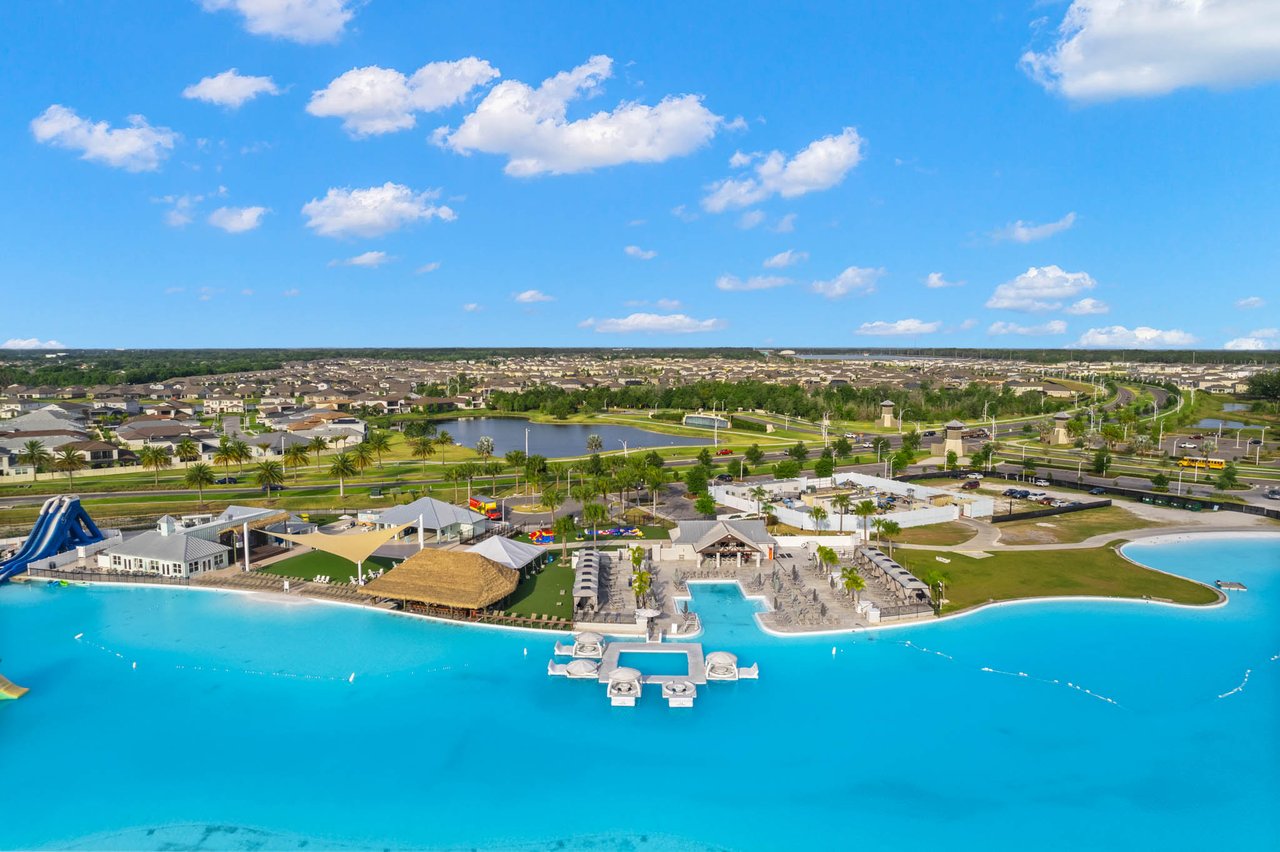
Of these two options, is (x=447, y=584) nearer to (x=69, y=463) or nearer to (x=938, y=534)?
(x=938, y=534)

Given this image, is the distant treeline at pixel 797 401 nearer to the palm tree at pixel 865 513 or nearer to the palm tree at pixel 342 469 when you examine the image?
the palm tree at pixel 342 469

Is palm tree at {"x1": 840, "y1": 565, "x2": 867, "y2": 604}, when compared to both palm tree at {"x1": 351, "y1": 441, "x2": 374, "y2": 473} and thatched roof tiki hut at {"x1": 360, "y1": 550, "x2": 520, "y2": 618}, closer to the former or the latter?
thatched roof tiki hut at {"x1": 360, "y1": 550, "x2": 520, "y2": 618}

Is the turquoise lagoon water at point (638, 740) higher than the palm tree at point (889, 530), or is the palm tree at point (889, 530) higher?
the palm tree at point (889, 530)

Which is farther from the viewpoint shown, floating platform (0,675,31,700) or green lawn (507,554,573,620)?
green lawn (507,554,573,620)

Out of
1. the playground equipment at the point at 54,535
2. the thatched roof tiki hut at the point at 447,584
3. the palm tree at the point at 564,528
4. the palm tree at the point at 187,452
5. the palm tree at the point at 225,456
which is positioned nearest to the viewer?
the thatched roof tiki hut at the point at 447,584

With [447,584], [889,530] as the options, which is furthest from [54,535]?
[889,530]

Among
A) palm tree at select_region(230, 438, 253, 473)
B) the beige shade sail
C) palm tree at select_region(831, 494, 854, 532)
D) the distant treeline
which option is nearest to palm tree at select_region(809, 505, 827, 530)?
palm tree at select_region(831, 494, 854, 532)

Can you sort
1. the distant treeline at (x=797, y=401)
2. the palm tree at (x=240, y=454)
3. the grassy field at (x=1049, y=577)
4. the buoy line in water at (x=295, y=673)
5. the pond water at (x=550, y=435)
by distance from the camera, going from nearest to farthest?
the buoy line in water at (x=295, y=673) < the grassy field at (x=1049, y=577) < the palm tree at (x=240, y=454) < the pond water at (x=550, y=435) < the distant treeline at (x=797, y=401)

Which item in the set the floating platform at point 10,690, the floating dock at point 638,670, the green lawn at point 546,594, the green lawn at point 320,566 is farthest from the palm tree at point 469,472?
the floating platform at point 10,690
